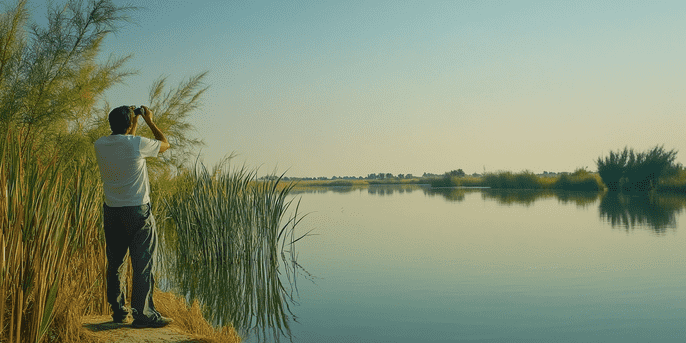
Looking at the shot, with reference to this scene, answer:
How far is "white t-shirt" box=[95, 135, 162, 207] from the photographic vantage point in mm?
3895

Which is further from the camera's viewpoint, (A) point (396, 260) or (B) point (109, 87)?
(A) point (396, 260)

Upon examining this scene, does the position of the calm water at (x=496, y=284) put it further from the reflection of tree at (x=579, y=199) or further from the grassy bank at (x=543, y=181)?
the grassy bank at (x=543, y=181)

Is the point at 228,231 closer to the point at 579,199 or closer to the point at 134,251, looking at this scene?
the point at 134,251

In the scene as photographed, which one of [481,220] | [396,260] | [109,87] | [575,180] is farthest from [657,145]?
[109,87]

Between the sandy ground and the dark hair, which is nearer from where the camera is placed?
the sandy ground

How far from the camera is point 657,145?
3209cm

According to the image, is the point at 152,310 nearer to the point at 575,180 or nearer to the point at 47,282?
the point at 47,282

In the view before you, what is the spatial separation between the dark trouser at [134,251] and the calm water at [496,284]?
2122 millimetres

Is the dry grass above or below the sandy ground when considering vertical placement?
below

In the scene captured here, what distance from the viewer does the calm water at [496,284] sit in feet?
20.2

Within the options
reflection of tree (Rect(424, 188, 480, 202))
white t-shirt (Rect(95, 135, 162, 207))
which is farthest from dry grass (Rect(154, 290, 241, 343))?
reflection of tree (Rect(424, 188, 480, 202))

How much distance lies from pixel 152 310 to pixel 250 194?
543 centimetres

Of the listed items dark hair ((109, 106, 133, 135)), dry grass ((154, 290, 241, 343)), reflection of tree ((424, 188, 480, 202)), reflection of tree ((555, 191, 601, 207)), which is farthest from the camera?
reflection of tree ((424, 188, 480, 202))

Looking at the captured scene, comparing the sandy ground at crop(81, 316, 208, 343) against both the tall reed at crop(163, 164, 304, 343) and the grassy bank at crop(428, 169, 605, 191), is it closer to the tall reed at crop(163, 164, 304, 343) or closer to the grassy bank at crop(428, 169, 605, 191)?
the tall reed at crop(163, 164, 304, 343)
